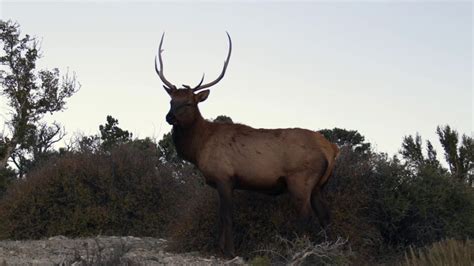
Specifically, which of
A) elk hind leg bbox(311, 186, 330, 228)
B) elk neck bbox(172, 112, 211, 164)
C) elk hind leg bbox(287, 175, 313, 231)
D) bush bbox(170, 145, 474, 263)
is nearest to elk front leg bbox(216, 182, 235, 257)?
bush bbox(170, 145, 474, 263)

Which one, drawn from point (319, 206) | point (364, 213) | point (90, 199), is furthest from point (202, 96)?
point (90, 199)

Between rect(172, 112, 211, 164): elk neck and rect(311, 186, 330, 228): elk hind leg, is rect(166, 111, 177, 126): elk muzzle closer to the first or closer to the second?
rect(172, 112, 211, 164): elk neck

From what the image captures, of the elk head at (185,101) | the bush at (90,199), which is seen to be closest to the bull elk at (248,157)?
the elk head at (185,101)

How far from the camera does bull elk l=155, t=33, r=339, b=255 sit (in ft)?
34.1

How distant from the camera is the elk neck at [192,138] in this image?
10.8m

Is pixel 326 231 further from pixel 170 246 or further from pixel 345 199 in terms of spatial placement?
pixel 170 246

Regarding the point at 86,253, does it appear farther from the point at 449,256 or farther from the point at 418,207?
the point at 418,207

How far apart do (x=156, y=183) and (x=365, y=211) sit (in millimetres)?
5708

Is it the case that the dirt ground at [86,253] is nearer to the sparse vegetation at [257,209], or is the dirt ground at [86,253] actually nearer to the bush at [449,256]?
the sparse vegetation at [257,209]

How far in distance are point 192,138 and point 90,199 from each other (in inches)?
197

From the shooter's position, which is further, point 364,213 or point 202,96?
point 364,213

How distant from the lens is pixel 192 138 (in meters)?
10.8

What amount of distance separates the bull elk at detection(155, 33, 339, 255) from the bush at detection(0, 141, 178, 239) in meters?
4.48

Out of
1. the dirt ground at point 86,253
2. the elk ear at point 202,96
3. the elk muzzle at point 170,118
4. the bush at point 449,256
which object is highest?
Result: the elk ear at point 202,96
